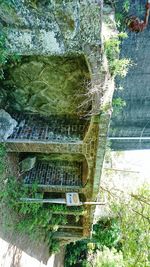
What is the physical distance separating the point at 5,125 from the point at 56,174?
1.60 meters

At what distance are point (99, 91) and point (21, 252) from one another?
4.27 meters

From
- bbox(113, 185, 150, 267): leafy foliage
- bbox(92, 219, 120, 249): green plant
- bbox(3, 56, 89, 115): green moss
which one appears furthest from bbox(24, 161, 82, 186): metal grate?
bbox(92, 219, 120, 249): green plant

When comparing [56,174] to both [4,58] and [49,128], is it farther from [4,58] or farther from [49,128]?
[4,58]

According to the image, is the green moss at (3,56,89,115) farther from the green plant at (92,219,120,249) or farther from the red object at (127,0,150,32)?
the green plant at (92,219,120,249)

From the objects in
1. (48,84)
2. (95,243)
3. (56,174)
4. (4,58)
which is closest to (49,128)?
(48,84)

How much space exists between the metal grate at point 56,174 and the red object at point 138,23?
2.57m

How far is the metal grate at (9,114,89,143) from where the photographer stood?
5695mm

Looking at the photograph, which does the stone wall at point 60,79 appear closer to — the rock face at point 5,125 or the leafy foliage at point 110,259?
the rock face at point 5,125

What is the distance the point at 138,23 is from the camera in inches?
241

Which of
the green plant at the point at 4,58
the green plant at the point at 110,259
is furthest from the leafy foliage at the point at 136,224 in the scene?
the green plant at the point at 4,58

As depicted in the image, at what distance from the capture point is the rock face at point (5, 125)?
18.3ft

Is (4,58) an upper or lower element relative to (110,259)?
upper

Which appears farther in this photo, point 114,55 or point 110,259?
point 110,259

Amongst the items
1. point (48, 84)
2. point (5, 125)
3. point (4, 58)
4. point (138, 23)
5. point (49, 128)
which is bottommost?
point (5, 125)
